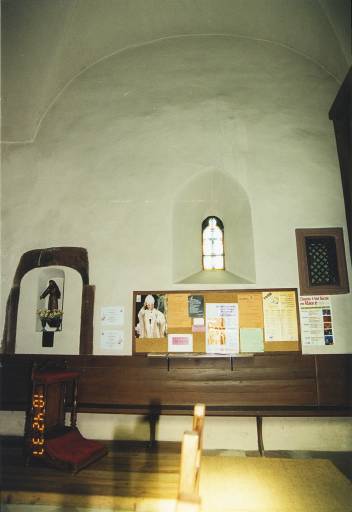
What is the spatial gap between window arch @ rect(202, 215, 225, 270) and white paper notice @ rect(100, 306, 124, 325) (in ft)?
4.82

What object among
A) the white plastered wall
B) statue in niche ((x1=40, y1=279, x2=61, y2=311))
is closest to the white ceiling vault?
the white plastered wall

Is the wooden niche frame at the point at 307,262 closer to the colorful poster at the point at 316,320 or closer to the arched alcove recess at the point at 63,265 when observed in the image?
the colorful poster at the point at 316,320

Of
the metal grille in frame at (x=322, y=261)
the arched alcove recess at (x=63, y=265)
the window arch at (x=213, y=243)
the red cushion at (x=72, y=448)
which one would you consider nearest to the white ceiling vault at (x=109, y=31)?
the arched alcove recess at (x=63, y=265)

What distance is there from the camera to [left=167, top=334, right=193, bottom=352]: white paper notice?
484 cm

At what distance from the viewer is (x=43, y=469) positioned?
3.75 metres

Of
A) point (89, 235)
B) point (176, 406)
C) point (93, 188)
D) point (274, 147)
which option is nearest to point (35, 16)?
point (93, 188)

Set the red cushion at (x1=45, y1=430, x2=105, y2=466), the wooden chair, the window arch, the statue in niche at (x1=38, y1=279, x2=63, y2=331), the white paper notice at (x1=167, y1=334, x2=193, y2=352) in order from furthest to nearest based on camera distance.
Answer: the window arch → the statue in niche at (x1=38, y1=279, x2=63, y2=331) → the white paper notice at (x1=167, y1=334, x2=193, y2=352) → the red cushion at (x1=45, y1=430, x2=105, y2=466) → the wooden chair

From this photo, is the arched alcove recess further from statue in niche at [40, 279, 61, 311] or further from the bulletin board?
the bulletin board

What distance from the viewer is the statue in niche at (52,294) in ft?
17.0

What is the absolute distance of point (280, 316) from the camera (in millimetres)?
4801

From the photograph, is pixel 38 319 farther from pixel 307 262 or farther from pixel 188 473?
pixel 188 473

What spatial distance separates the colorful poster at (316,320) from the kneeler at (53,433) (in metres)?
3.02

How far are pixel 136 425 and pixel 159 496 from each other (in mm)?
1714

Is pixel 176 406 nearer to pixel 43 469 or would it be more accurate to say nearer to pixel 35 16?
pixel 43 469
